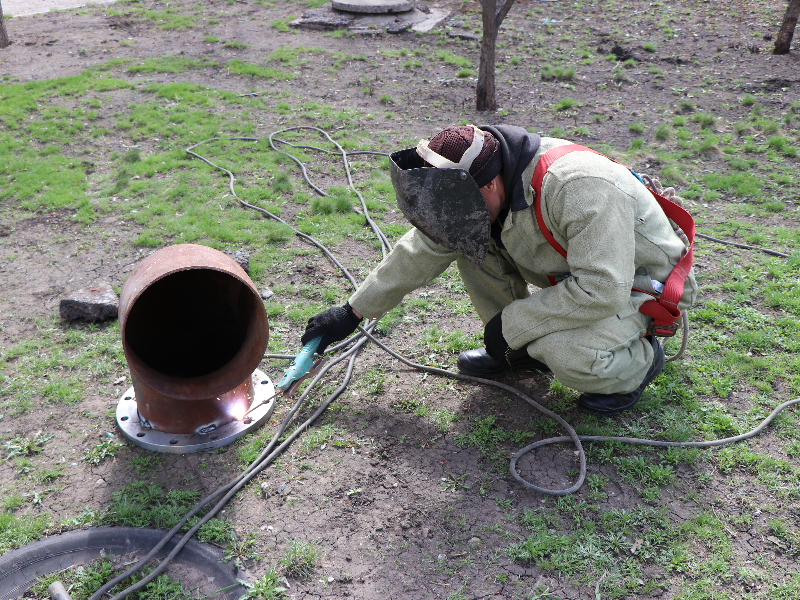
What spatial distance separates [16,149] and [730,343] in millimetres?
6637

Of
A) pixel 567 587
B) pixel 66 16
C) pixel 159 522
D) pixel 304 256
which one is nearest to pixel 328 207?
pixel 304 256

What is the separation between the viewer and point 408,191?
263 cm

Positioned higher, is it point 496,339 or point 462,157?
point 462,157

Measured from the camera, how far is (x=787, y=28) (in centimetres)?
874

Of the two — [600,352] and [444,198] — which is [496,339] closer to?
[600,352]

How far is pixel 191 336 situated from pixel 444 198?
71.9 inches

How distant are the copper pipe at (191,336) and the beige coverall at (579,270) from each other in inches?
25.6

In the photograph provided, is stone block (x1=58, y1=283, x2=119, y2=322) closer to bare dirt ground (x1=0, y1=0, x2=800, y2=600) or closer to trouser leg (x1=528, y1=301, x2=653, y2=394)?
bare dirt ground (x1=0, y1=0, x2=800, y2=600)

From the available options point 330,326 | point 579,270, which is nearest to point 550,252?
point 579,270

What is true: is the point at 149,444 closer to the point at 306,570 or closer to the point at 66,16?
the point at 306,570

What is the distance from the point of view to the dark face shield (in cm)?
257

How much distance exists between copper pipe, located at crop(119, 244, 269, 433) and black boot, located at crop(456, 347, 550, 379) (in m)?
1.17

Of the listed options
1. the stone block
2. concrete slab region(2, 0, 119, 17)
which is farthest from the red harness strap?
concrete slab region(2, 0, 119, 17)

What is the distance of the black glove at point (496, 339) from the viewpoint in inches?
126
